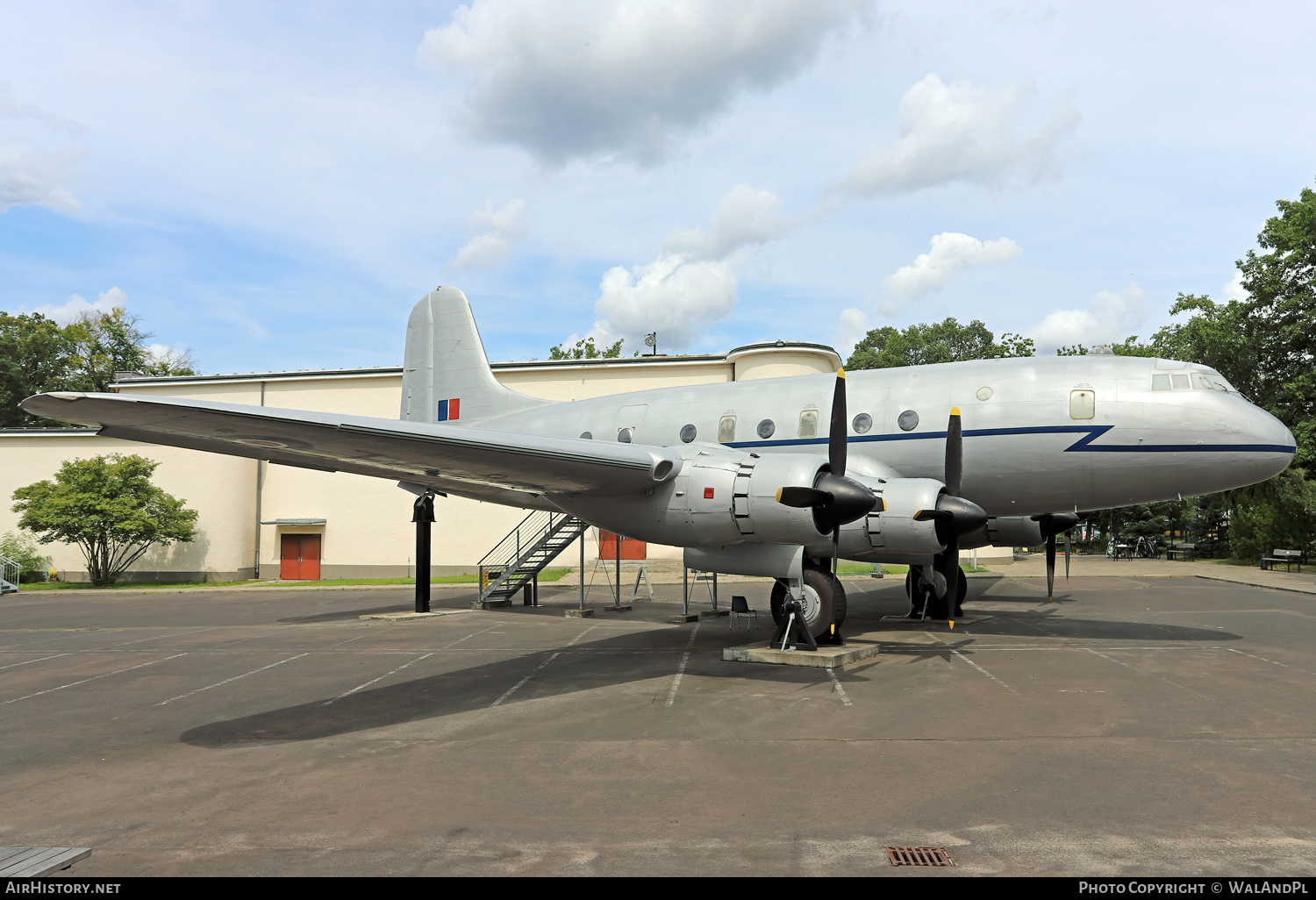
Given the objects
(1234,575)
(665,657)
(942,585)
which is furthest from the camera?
(1234,575)

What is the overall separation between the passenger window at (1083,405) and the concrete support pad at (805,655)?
18.7 ft

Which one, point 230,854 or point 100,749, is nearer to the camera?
point 230,854

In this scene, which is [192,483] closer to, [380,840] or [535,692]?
[535,692]

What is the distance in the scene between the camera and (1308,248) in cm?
3712

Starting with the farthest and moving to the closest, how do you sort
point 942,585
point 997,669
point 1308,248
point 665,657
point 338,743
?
1. point 1308,248
2. point 942,585
3. point 665,657
4. point 997,669
5. point 338,743

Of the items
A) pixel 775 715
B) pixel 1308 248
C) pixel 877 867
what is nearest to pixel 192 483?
pixel 775 715

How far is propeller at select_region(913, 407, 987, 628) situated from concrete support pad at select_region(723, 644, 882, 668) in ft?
5.41

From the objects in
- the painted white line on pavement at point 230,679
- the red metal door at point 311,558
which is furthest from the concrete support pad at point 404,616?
the red metal door at point 311,558

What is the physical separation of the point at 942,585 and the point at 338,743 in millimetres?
Answer: 15288

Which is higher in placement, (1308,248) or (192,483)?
(1308,248)

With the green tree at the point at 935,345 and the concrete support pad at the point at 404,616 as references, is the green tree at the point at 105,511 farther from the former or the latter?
the green tree at the point at 935,345

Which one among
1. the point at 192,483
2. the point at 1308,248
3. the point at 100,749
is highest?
the point at 1308,248

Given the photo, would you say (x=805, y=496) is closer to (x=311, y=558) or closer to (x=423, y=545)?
(x=423, y=545)

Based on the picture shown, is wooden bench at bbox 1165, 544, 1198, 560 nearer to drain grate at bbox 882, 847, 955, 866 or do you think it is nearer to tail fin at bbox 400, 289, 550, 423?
tail fin at bbox 400, 289, 550, 423
